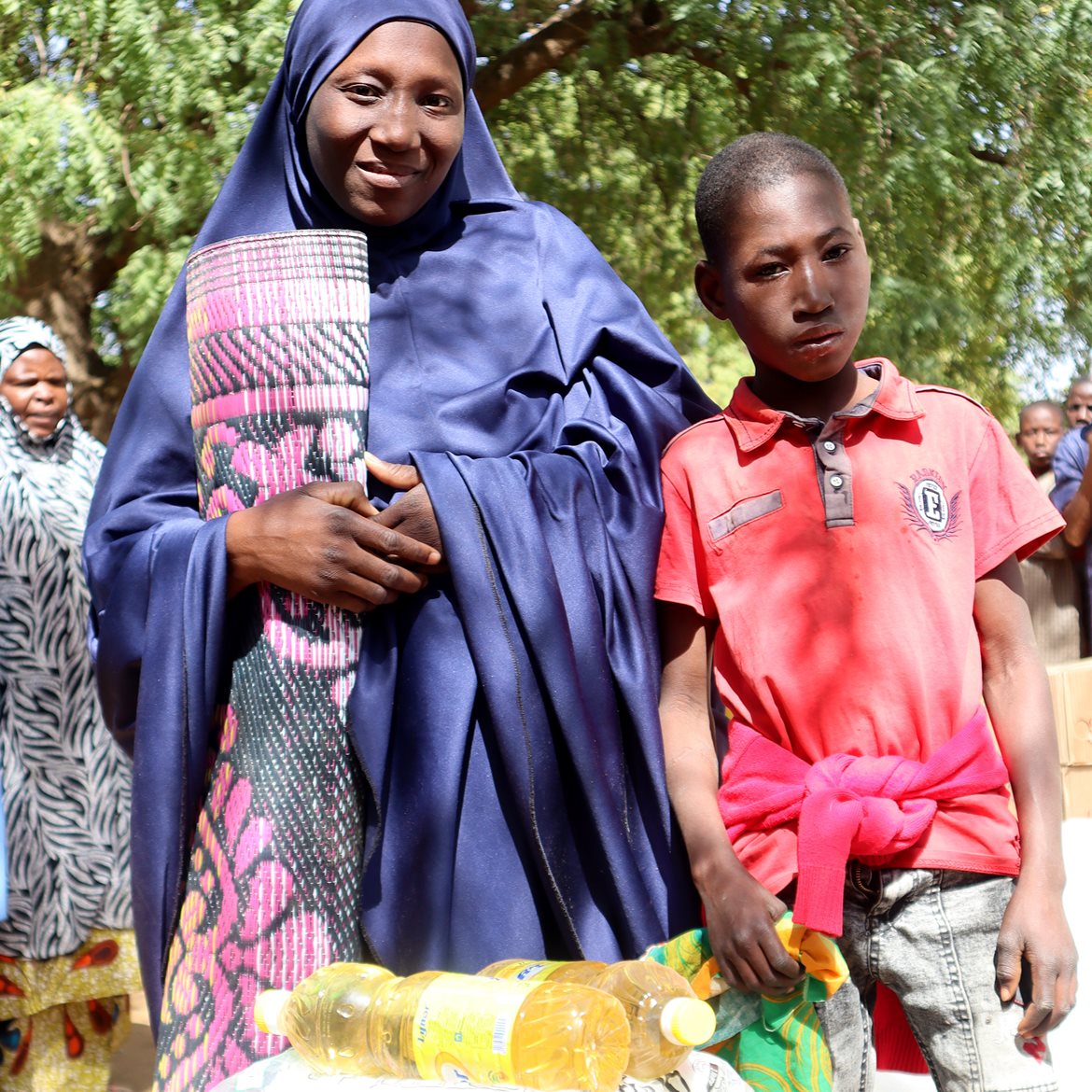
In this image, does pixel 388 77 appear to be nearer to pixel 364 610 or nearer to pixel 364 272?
pixel 364 272

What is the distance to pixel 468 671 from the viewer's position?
222cm

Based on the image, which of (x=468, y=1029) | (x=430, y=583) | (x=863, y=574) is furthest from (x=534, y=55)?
(x=468, y=1029)

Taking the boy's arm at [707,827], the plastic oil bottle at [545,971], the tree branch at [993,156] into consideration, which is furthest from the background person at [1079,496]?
the plastic oil bottle at [545,971]

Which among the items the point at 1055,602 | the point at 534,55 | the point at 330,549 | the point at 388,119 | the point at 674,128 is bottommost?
the point at 1055,602

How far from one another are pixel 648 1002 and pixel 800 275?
1.05m

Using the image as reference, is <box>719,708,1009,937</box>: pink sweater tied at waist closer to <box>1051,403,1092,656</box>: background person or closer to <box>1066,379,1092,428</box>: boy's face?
<box>1051,403,1092,656</box>: background person

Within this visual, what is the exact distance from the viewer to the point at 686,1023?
71.4 inches

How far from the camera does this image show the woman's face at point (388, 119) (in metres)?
2.33

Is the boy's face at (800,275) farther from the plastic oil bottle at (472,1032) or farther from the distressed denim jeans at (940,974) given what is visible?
the plastic oil bottle at (472,1032)

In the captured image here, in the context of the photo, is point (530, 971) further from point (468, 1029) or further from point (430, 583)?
point (430, 583)

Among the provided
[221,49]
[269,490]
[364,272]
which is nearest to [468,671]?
[269,490]

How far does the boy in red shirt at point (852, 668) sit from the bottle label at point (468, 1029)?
350mm

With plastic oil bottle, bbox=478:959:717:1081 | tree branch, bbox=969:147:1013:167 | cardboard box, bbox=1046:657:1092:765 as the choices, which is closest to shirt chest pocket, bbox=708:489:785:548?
plastic oil bottle, bbox=478:959:717:1081

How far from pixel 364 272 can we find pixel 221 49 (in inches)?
152
